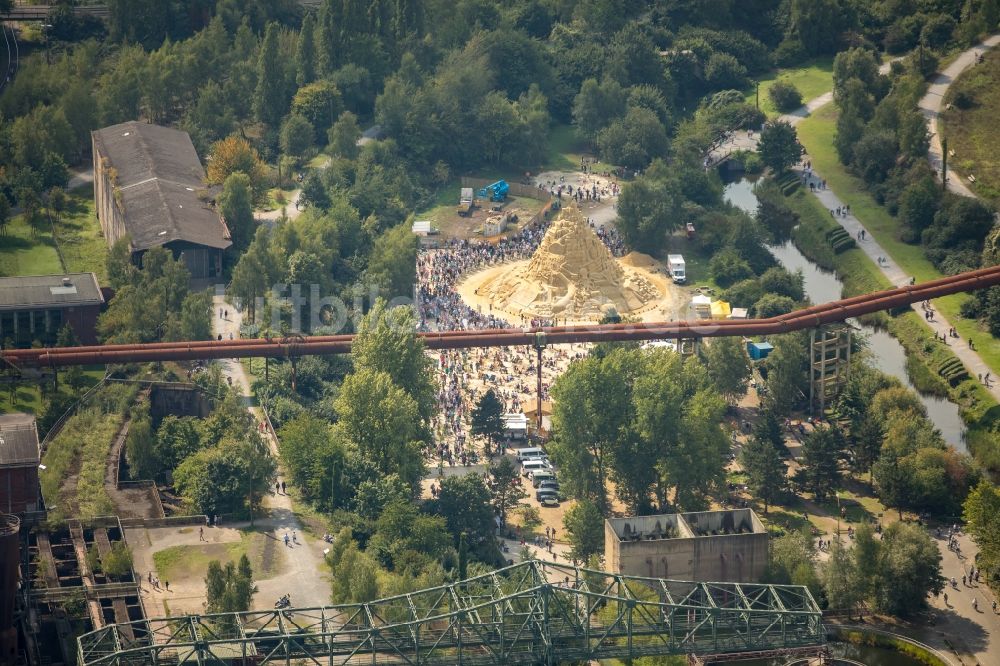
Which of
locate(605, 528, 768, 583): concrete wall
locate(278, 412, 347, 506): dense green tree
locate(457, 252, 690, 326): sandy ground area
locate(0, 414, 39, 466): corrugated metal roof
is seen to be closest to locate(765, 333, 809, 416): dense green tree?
locate(457, 252, 690, 326): sandy ground area

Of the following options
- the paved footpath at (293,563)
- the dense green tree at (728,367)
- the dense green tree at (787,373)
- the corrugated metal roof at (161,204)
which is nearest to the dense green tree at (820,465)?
the dense green tree at (787,373)

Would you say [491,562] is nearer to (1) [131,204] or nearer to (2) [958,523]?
(2) [958,523]

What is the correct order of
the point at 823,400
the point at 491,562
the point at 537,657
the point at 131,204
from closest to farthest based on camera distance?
the point at 537,657 < the point at 491,562 < the point at 823,400 < the point at 131,204

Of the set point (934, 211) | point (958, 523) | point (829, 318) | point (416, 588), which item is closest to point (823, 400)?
point (829, 318)

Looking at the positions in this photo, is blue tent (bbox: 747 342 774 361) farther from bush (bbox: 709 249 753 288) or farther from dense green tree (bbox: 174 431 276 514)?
dense green tree (bbox: 174 431 276 514)

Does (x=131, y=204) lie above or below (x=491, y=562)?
above

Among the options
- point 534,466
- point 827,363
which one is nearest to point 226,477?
point 534,466

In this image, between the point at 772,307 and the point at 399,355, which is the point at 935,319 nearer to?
the point at 772,307
